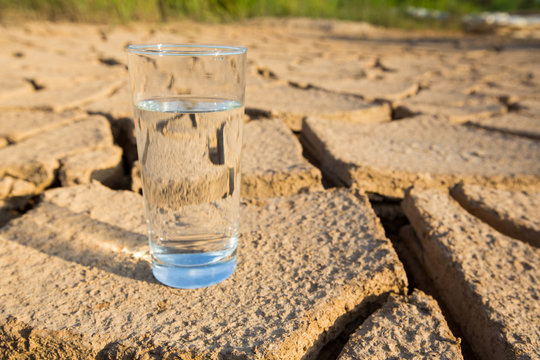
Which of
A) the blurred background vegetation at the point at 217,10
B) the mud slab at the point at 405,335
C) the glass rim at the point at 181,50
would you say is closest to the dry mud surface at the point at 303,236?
the mud slab at the point at 405,335

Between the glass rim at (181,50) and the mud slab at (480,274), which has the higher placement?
Result: the glass rim at (181,50)

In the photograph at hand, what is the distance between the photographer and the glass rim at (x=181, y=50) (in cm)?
63

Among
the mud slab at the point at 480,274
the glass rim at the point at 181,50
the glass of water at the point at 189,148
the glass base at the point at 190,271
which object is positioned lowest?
the mud slab at the point at 480,274

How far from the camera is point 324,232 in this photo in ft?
3.04

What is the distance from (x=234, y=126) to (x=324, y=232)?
0.35 meters

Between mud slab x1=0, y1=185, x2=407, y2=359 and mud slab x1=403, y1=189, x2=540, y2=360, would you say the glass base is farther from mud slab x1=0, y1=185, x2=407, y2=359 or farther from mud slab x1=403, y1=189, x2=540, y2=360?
mud slab x1=403, y1=189, x2=540, y2=360

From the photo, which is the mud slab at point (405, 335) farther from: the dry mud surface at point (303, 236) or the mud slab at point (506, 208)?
the mud slab at point (506, 208)

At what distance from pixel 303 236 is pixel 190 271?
272mm

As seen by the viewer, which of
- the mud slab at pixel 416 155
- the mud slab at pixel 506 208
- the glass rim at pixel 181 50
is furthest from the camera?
the mud slab at pixel 416 155

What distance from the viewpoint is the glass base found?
716 mm

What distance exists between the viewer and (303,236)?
917 mm

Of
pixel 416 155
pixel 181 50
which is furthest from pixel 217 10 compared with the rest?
pixel 181 50

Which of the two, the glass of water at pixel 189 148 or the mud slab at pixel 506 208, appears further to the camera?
the mud slab at pixel 506 208

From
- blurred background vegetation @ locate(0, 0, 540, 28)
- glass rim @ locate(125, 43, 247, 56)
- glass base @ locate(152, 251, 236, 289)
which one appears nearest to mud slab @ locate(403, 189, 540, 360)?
glass base @ locate(152, 251, 236, 289)
